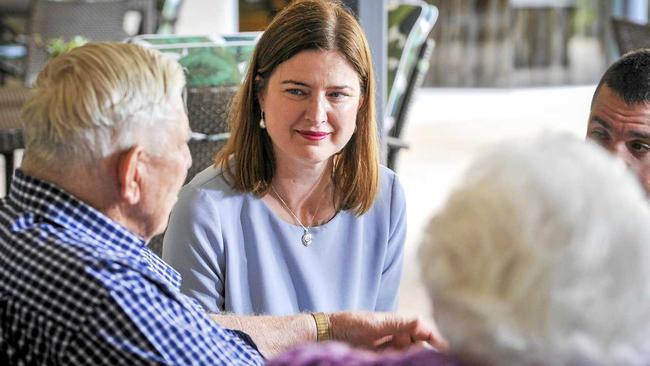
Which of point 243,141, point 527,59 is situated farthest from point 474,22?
point 243,141

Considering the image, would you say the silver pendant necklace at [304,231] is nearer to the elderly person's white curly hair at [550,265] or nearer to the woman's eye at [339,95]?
the woman's eye at [339,95]

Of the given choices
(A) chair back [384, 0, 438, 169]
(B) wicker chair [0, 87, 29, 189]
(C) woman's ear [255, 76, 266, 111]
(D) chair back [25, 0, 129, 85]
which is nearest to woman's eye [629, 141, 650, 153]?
(C) woman's ear [255, 76, 266, 111]

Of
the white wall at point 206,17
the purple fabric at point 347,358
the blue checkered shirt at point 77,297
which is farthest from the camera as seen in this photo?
the white wall at point 206,17

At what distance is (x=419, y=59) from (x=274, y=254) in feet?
6.39

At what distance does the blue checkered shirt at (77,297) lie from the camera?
1.23 meters

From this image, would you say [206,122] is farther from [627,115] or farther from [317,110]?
[627,115]

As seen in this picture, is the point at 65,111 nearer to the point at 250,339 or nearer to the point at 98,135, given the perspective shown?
the point at 98,135

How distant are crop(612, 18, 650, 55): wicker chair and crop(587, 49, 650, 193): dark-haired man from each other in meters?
1.72

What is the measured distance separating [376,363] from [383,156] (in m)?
1.72

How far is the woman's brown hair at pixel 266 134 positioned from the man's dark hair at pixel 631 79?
0.51 m

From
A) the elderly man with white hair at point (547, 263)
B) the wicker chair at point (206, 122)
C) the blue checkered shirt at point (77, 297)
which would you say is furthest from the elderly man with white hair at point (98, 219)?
the wicker chair at point (206, 122)

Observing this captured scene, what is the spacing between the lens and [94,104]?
1.30 meters

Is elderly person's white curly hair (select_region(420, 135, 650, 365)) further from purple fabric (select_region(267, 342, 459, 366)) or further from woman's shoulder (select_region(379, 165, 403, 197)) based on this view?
woman's shoulder (select_region(379, 165, 403, 197))

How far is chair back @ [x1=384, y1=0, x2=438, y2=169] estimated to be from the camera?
12.2ft
